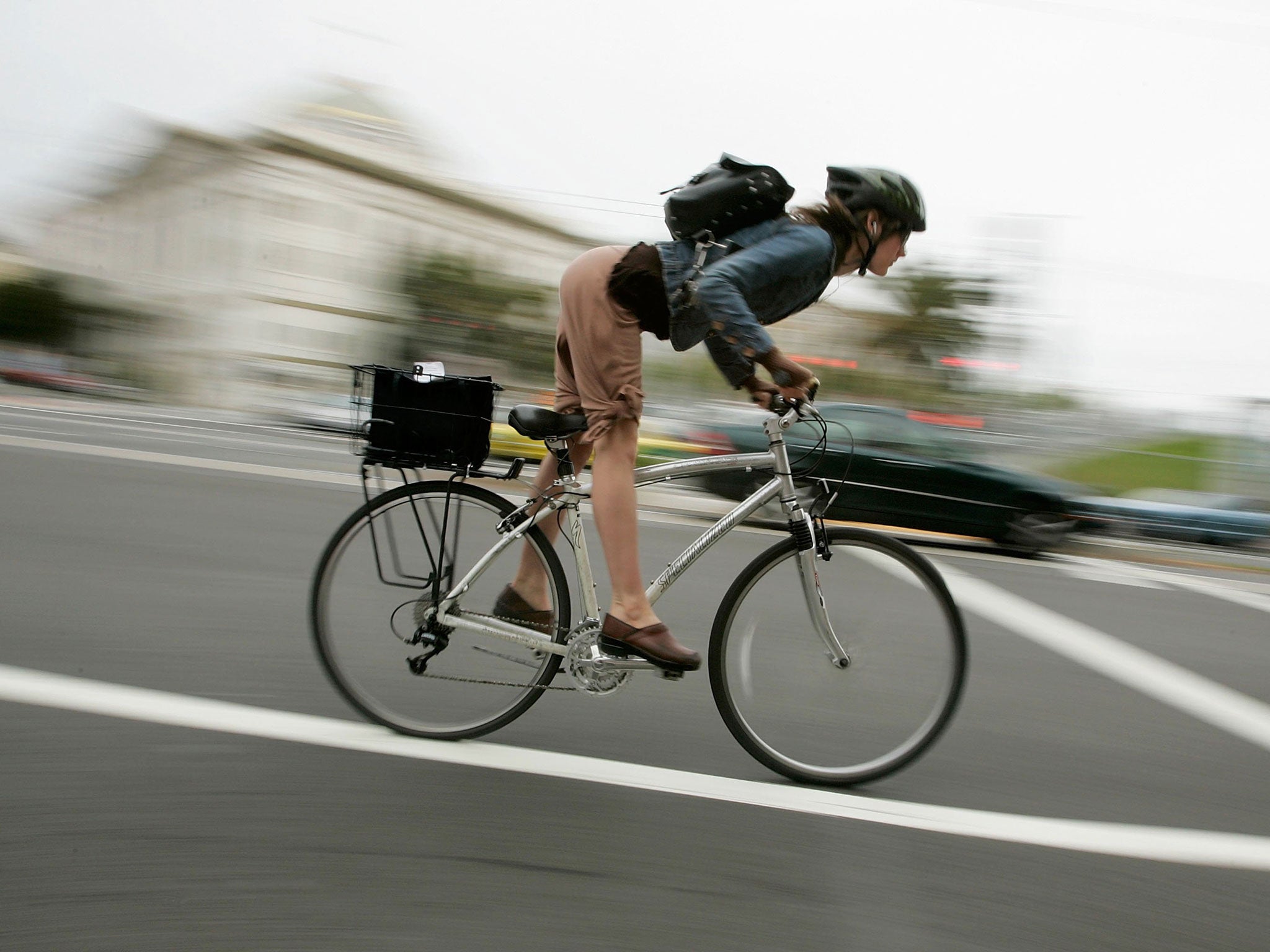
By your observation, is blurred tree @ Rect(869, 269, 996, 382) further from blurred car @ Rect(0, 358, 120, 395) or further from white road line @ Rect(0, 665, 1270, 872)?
white road line @ Rect(0, 665, 1270, 872)

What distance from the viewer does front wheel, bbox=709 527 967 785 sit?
10.7ft

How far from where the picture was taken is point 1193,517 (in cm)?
1709

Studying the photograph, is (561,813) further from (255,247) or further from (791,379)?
(255,247)

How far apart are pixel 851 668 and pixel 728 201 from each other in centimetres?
141

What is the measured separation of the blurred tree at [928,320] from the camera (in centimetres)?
3541

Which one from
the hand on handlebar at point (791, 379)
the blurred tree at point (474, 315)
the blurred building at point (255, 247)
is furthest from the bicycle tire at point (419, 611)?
the blurred building at point (255, 247)

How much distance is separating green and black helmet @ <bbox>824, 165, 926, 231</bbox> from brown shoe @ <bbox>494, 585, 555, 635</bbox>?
1477mm

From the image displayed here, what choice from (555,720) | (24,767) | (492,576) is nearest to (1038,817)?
(555,720)

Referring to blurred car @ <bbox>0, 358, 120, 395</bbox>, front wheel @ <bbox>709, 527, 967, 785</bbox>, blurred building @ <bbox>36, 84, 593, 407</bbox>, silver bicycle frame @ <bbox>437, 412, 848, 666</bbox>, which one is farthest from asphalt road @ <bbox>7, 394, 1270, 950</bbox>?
blurred building @ <bbox>36, 84, 593, 407</bbox>

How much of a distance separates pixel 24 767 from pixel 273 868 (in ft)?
2.76

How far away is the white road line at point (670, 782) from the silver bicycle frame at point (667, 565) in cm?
36

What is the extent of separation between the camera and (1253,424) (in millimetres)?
16797

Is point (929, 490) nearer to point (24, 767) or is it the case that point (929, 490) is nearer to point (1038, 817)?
point (1038, 817)

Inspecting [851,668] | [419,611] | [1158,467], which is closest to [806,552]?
[851,668]
